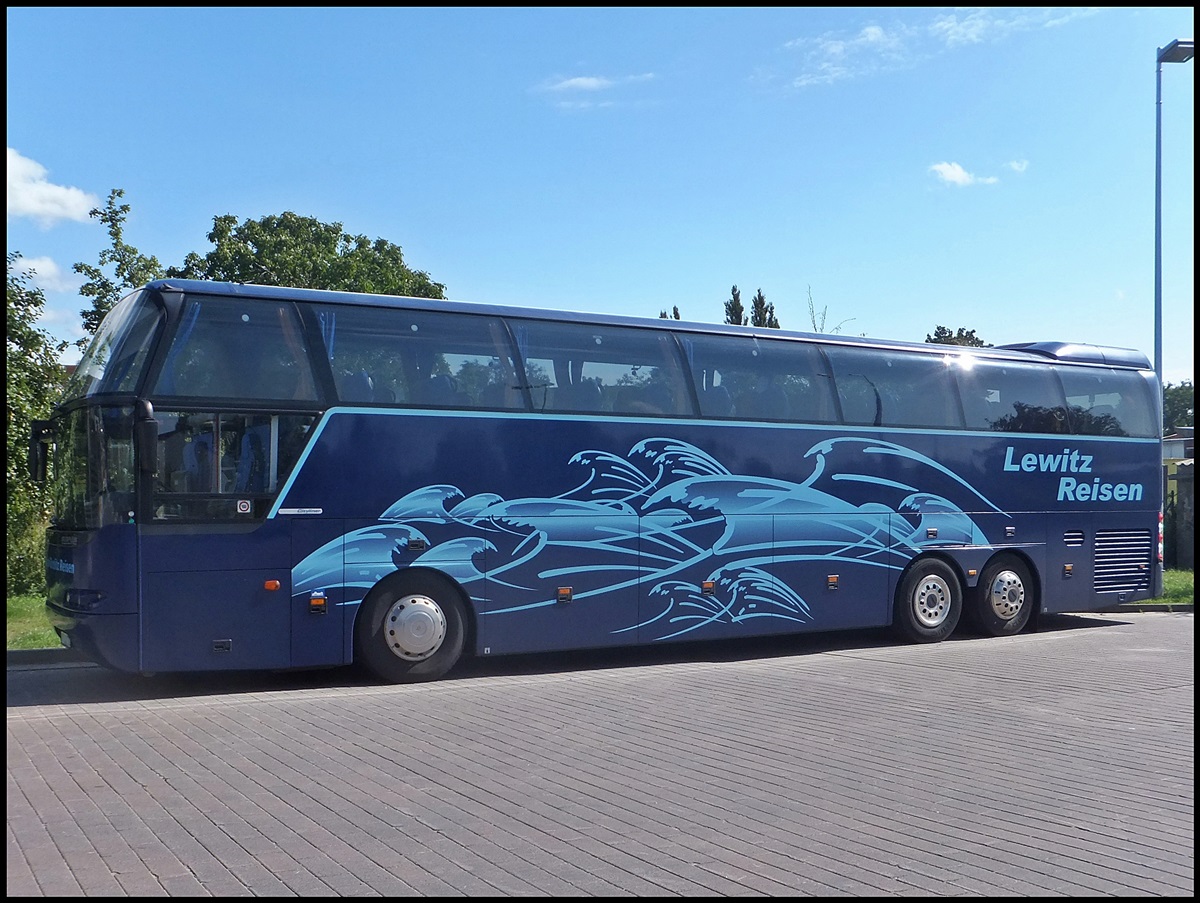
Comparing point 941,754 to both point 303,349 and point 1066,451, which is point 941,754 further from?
point 1066,451

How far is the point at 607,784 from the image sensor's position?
278 inches

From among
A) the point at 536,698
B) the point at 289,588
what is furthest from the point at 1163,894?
the point at 289,588

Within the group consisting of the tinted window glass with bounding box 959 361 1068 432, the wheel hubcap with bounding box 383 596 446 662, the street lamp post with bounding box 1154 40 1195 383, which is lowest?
the wheel hubcap with bounding box 383 596 446 662

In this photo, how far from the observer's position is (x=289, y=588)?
1069cm

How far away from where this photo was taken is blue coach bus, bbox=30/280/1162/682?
33.8ft

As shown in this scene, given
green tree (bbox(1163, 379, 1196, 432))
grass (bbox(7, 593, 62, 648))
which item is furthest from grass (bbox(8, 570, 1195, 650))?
green tree (bbox(1163, 379, 1196, 432))

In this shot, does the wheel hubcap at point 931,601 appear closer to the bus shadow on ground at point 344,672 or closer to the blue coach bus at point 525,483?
the blue coach bus at point 525,483

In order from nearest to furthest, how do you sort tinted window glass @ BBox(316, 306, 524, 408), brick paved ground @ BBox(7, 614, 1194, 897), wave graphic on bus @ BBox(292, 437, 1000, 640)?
brick paved ground @ BBox(7, 614, 1194, 897) < tinted window glass @ BBox(316, 306, 524, 408) < wave graphic on bus @ BBox(292, 437, 1000, 640)

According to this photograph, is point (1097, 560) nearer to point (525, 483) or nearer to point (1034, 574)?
point (1034, 574)

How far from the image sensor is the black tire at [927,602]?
1467 centimetres

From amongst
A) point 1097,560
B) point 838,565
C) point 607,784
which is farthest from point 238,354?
point 1097,560

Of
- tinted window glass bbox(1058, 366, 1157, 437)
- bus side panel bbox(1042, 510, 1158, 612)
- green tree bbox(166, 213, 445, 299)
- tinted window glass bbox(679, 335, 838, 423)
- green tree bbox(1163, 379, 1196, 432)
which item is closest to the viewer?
tinted window glass bbox(679, 335, 838, 423)

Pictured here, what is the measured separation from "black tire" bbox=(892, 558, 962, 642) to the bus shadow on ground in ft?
1.23

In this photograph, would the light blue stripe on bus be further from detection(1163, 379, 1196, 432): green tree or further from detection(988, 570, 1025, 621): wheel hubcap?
detection(1163, 379, 1196, 432): green tree
